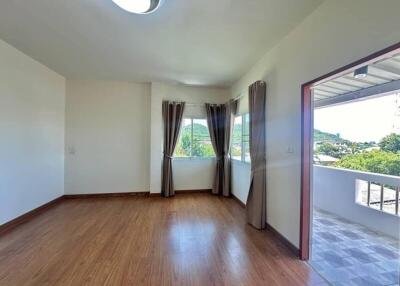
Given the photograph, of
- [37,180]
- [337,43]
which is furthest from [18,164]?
[337,43]

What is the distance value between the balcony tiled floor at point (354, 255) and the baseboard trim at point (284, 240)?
168 mm

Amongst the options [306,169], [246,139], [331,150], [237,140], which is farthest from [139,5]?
[331,150]

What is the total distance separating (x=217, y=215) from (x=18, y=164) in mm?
3286

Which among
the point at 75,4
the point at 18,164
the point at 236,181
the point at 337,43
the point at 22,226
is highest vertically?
the point at 75,4

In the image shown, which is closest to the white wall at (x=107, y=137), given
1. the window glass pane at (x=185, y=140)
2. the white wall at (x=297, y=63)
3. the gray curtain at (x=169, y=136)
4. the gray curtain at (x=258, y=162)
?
the gray curtain at (x=169, y=136)

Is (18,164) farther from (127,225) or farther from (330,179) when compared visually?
(330,179)

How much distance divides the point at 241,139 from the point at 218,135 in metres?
0.76

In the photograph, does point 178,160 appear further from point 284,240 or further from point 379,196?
point 379,196

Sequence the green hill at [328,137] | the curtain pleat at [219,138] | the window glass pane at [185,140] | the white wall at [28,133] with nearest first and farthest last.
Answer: the white wall at [28,133] < the green hill at [328,137] < the curtain pleat at [219,138] < the window glass pane at [185,140]

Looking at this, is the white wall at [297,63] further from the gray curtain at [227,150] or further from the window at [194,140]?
the window at [194,140]

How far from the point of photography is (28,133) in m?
3.29

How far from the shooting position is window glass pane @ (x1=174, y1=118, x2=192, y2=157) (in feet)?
16.1

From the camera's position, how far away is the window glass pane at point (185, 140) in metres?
4.91

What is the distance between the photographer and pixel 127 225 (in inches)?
121
